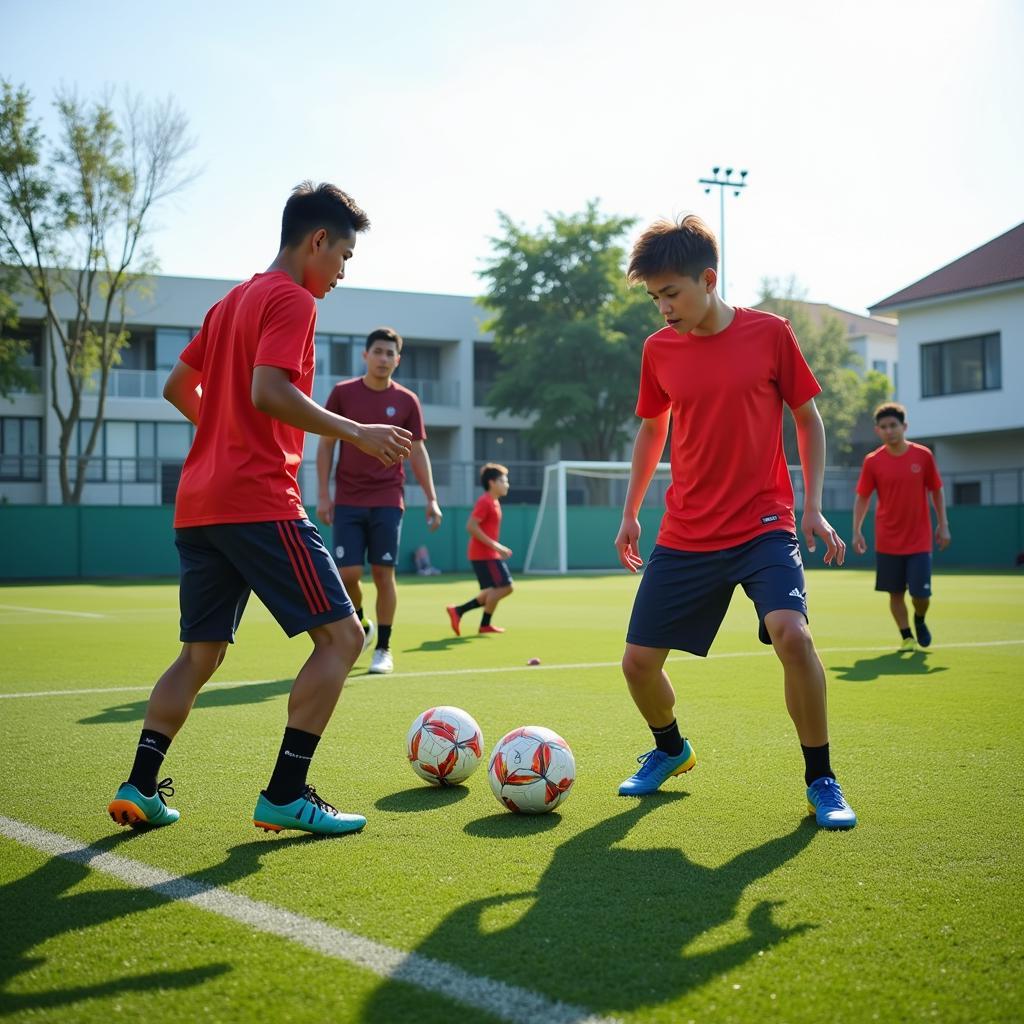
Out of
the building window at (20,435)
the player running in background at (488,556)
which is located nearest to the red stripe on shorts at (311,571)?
the player running in background at (488,556)

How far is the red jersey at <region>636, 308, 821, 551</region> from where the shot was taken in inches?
176

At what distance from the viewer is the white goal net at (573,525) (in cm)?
3150

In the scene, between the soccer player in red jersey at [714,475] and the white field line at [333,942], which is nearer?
the white field line at [333,942]

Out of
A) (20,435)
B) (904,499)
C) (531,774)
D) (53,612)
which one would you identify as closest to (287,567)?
(531,774)

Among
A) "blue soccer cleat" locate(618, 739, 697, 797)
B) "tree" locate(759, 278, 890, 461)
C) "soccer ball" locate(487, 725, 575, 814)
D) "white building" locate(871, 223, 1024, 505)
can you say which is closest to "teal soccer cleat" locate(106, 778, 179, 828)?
"soccer ball" locate(487, 725, 575, 814)

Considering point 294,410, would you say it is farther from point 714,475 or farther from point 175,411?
point 175,411

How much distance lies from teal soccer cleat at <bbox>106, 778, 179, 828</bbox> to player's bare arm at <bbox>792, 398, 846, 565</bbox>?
254 centimetres

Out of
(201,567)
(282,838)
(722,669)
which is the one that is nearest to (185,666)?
(201,567)

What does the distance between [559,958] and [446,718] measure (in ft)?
6.94

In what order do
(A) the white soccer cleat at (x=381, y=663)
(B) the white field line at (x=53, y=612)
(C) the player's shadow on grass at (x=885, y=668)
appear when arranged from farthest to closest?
(B) the white field line at (x=53, y=612), (A) the white soccer cleat at (x=381, y=663), (C) the player's shadow on grass at (x=885, y=668)

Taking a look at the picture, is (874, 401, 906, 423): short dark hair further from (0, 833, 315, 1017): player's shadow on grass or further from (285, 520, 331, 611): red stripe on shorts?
(0, 833, 315, 1017): player's shadow on grass

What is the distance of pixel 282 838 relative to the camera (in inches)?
157

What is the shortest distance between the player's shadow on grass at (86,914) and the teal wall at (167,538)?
85.7ft

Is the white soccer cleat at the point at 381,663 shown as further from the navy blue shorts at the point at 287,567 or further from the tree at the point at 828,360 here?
the tree at the point at 828,360
